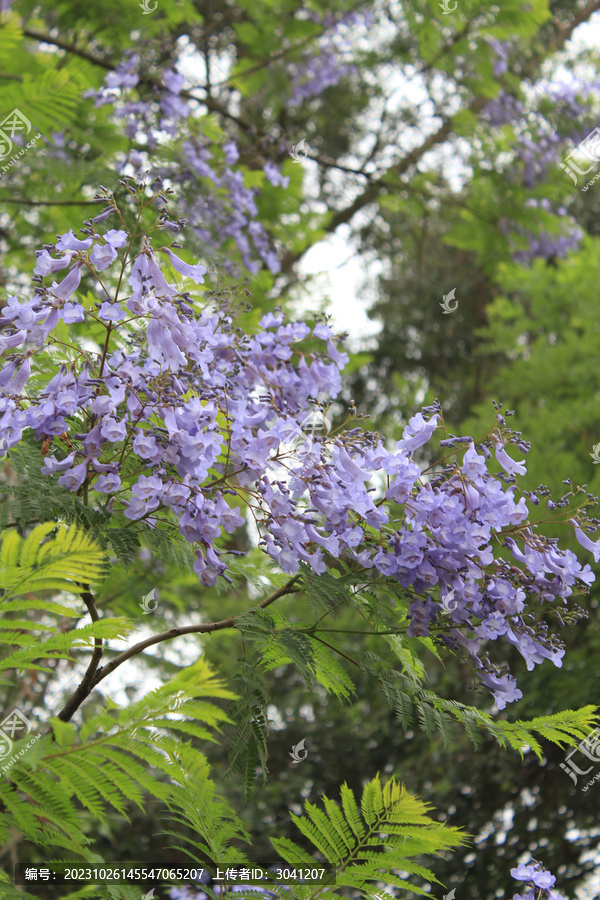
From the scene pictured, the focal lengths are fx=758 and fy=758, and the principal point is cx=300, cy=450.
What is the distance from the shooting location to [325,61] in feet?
24.1

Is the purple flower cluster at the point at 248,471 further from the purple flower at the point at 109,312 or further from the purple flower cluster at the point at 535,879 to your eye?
the purple flower cluster at the point at 535,879

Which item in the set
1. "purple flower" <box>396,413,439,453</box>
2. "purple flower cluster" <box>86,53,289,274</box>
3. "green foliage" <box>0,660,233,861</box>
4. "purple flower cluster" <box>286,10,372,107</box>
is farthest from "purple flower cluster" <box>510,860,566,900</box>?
"purple flower cluster" <box>286,10,372,107</box>

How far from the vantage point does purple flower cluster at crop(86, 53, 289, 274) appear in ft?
12.4

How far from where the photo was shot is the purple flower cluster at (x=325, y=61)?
6887 millimetres

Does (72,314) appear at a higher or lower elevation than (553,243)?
lower

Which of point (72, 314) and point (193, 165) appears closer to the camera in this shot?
point (72, 314)

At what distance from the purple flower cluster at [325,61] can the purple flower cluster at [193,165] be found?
2.82m

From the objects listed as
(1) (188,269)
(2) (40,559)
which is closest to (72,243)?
(1) (188,269)

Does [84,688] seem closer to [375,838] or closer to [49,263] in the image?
[375,838]

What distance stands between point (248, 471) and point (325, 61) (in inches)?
263

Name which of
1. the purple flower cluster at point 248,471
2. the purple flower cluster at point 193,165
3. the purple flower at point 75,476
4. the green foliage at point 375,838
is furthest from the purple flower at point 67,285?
the purple flower cluster at point 193,165

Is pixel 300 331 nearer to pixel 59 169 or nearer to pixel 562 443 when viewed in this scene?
pixel 59 169

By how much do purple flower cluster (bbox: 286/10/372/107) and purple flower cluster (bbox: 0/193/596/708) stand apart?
569cm

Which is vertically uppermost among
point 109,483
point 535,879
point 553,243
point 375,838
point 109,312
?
point 553,243
